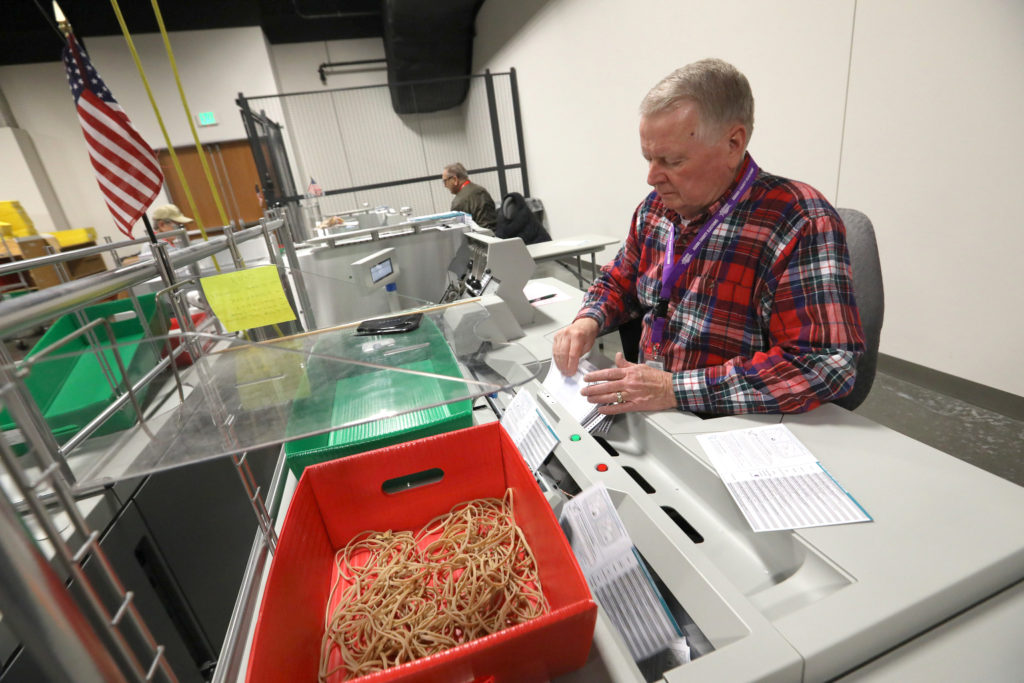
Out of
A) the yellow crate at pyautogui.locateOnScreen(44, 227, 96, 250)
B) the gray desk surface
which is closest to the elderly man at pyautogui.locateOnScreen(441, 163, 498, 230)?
the gray desk surface

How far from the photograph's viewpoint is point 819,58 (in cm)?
213

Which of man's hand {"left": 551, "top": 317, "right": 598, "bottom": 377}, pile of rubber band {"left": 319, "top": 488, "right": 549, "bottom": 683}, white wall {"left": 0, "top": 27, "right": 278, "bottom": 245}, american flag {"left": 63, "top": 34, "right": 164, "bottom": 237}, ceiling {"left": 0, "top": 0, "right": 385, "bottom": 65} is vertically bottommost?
pile of rubber band {"left": 319, "top": 488, "right": 549, "bottom": 683}

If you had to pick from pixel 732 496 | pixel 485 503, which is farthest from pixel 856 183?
pixel 485 503

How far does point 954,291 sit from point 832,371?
166 centimetres

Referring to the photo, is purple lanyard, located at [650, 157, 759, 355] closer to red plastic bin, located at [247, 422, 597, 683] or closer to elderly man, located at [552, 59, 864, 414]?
elderly man, located at [552, 59, 864, 414]

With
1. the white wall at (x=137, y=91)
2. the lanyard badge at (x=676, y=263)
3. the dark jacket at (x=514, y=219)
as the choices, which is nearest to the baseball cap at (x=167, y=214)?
the white wall at (x=137, y=91)

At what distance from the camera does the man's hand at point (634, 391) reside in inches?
35.8

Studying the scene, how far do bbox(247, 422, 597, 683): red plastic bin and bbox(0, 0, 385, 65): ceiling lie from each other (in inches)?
295

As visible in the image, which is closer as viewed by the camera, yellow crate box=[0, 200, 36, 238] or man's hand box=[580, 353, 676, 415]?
man's hand box=[580, 353, 676, 415]

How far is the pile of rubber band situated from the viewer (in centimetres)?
60

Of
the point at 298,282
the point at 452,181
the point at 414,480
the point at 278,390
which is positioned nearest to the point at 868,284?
the point at 414,480

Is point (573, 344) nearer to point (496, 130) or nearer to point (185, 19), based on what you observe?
point (496, 130)

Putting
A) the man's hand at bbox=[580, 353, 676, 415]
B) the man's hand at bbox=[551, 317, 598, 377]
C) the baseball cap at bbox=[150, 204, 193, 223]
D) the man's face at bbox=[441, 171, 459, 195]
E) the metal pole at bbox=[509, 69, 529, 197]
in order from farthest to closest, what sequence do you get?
the metal pole at bbox=[509, 69, 529, 197], the man's face at bbox=[441, 171, 459, 195], the baseball cap at bbox=[150, 204, 193, 223], the man's hand at bbox=[551, 317, 598, 377], the man's hand at bbox=[580, 353, 676, 415]

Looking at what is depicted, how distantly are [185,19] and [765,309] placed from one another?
8259 mm
